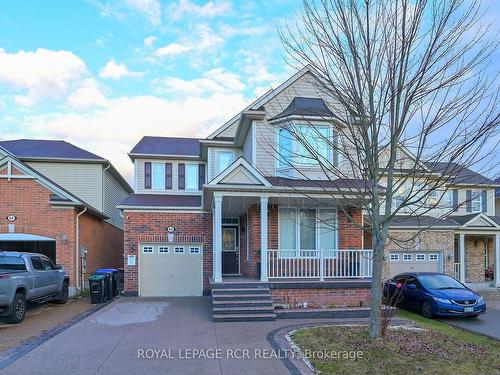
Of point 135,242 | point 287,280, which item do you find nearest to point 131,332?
point 287,280

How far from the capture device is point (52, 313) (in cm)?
1280

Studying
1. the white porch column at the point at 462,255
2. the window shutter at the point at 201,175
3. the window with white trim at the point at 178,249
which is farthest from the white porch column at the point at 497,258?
the window with white trim at the point at 178,249

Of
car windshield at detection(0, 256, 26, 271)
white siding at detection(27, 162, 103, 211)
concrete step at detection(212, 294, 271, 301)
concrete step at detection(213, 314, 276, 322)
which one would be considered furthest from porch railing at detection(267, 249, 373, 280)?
white siding at detection(27, 162, 103, 211)

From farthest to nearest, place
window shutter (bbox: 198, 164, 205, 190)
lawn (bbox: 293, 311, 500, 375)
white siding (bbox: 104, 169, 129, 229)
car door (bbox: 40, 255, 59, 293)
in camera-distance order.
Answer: white siding (bbox: 104, 169, 129, 229)
window shutter (bbox: 198, 164, 205, 190)
car door (bbox: 40, 255, 59, 293)
lawn (bbox: 293, 311, 500, 375)

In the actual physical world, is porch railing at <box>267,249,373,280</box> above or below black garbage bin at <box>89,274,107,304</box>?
above

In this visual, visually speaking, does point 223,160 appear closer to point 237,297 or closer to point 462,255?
point 237,297

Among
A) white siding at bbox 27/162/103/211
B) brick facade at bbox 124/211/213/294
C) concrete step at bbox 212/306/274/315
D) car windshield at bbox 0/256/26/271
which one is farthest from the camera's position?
white siding at bbox 27/162/103/211

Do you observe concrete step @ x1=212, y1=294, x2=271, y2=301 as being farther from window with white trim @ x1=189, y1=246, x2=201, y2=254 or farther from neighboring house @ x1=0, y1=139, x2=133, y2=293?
neighboring house @ x1=0, y1=139, x2=133, y2=293

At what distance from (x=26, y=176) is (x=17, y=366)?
1110cm

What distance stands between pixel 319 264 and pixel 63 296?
8871mm

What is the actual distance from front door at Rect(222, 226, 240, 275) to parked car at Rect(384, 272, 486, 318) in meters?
6.51

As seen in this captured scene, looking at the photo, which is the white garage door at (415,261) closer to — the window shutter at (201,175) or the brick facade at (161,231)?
the brick facade at (161,231)

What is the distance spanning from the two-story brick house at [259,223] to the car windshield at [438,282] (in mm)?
1978

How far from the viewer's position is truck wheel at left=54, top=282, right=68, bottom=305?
14558mm
